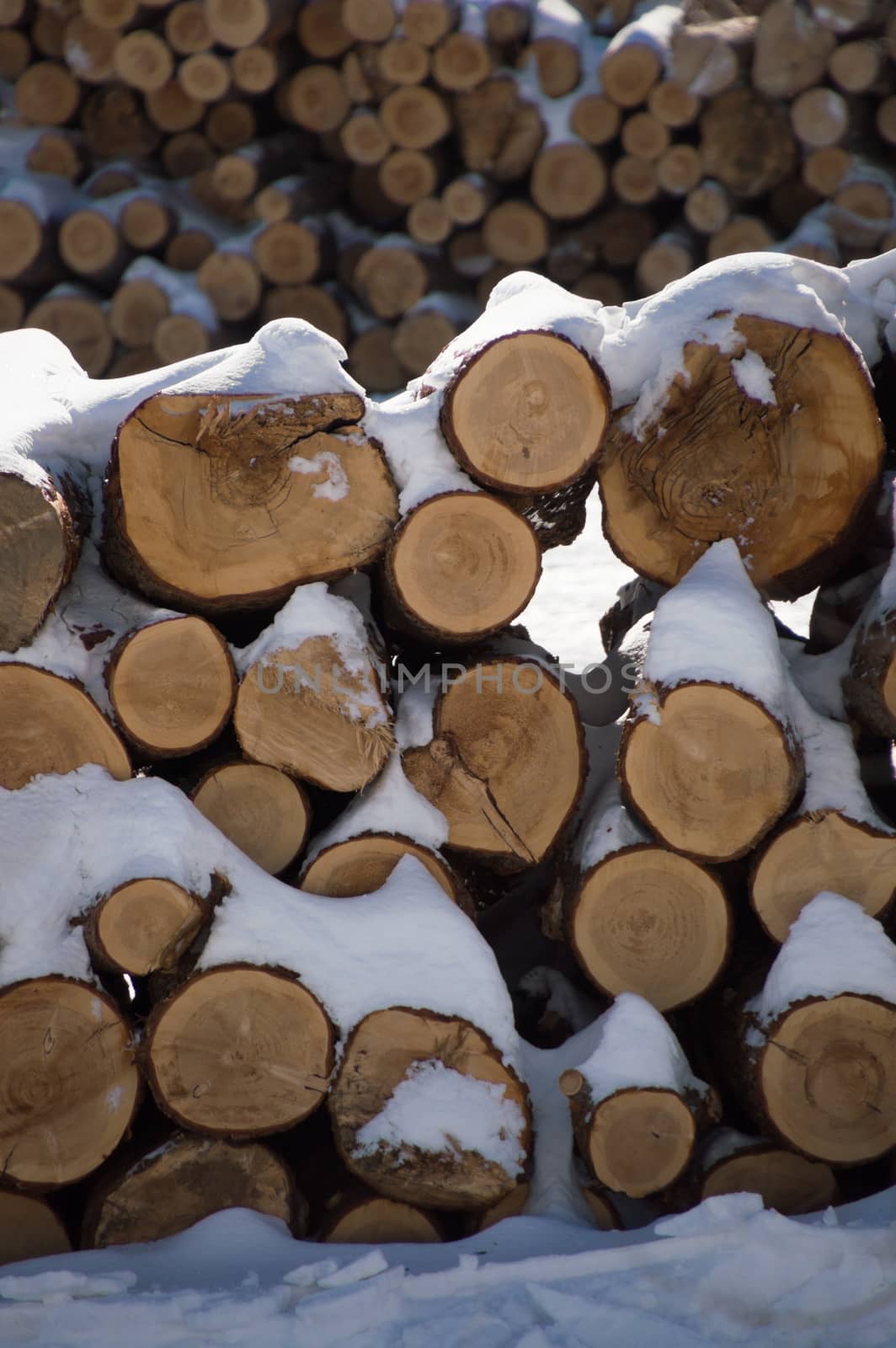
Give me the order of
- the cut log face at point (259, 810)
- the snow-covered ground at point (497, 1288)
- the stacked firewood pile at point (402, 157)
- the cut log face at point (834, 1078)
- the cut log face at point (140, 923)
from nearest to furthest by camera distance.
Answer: the snow-covered ground at point (497, 1288)
the cut log face at point (140, 923)
the cut log face at point (834, 1078)
the cut log face at point (259, 810)
the stacked firewood pile at point (402, 157)

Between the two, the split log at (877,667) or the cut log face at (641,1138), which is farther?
the split log at (877,667)

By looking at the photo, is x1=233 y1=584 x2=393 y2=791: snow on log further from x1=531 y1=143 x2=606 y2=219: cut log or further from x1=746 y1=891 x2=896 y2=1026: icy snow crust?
x1=531 y1=143 x2=606 y2=219: cut log

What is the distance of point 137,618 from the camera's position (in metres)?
2.09

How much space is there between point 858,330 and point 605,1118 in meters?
1.52

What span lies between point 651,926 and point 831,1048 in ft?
1.15

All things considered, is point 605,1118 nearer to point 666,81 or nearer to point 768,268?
point 768,268

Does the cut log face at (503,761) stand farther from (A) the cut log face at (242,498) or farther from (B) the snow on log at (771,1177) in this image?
(B) the snow on log at (771,1177)

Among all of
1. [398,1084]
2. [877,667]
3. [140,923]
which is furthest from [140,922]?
[877,667]

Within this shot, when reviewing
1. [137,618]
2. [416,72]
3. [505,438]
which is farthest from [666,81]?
[137,618]

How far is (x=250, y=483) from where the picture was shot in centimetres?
210

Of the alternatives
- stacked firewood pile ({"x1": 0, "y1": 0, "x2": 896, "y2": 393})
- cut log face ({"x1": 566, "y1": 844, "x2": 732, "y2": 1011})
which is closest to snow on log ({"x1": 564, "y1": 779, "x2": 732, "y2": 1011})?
cut log face ({"x1": 566, "y1": 844, "x2": 732, "y2": 1011})

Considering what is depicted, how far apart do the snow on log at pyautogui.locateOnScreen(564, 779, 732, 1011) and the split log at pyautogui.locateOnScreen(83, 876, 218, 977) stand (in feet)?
2.20

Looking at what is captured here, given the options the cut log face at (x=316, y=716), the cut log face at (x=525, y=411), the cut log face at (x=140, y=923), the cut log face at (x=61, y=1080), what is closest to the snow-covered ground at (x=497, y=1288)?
the cut log face at (x=61, y=1080)

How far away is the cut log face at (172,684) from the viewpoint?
2.04 metres
